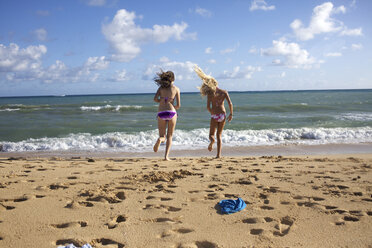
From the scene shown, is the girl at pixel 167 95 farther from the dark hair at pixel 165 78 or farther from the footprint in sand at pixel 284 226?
the footprint in sand at pixel 284 226

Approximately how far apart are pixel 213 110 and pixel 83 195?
3378mm

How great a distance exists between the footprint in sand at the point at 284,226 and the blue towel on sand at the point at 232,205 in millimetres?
441

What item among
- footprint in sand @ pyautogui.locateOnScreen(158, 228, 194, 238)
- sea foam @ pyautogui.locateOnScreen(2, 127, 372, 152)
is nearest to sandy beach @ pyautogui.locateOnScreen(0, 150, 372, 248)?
footprint in sand @ pyautogui.locateOnScreen(158, 228, 194, 238)

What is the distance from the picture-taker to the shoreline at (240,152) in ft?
23.6

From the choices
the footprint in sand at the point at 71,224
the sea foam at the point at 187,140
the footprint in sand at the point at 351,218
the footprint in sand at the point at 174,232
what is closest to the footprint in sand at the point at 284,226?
the footprint in sand at the point at 351,218

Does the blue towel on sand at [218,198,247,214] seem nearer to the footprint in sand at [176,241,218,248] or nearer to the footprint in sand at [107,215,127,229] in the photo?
the footprint in sand at [176,241,218,248]

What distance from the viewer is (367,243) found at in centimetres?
233

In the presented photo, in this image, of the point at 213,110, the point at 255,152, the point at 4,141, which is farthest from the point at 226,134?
the point at 4,141

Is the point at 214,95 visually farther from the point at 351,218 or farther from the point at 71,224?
the point at 71,224

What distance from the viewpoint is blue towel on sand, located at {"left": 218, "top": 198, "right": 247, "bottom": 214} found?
293cm

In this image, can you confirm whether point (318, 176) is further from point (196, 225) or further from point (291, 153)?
point (291, 153)

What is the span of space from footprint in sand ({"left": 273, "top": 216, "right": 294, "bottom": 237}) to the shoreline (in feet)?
14.2

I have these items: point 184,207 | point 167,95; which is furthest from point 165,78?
point 184,207

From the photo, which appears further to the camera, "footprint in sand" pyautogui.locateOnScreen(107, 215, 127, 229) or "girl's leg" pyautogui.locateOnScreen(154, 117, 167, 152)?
"girl's leg" pyautogui.locateOnScreen(154, 117, 167, 152)
